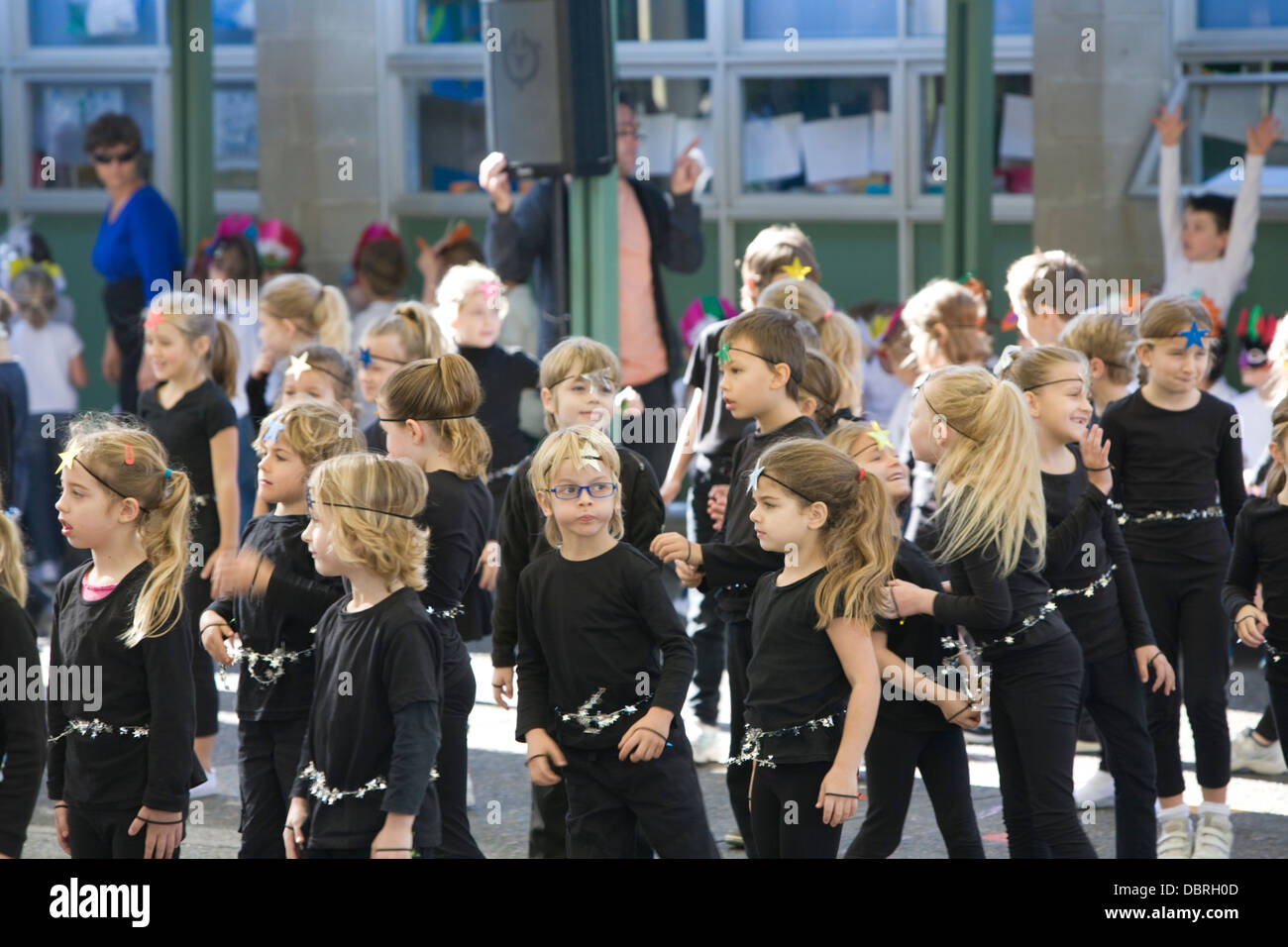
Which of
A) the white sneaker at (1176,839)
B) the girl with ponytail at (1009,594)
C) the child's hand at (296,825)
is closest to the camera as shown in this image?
the child's hand at (296,825)

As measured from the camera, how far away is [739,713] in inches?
183

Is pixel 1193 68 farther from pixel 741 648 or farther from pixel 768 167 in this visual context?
pixel 741 648

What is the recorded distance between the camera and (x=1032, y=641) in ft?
13.7

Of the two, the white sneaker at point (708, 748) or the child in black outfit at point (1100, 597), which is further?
the white sneaker at point (708, 748)

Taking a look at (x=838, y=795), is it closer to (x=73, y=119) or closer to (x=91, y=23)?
(x=73, y=119)

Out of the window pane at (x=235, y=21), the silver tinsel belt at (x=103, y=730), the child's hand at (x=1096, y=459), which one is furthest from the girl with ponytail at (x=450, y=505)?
the window pane at (x=235, y=21)

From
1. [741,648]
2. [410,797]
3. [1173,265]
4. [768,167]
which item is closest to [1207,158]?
[1173,265]

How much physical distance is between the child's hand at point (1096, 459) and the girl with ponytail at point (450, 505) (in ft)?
5.11

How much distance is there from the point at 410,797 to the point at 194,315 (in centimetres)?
261

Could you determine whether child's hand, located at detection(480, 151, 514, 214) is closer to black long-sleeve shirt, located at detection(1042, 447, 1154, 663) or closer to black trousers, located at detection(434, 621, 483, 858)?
black trousers, located at detection(434, 621, 483, 858)

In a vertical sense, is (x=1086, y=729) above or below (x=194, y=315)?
below

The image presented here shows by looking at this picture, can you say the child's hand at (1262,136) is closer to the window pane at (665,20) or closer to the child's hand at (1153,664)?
the window pane at (665,20)

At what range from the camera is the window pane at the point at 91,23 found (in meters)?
11.3

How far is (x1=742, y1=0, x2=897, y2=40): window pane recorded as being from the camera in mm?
9734
